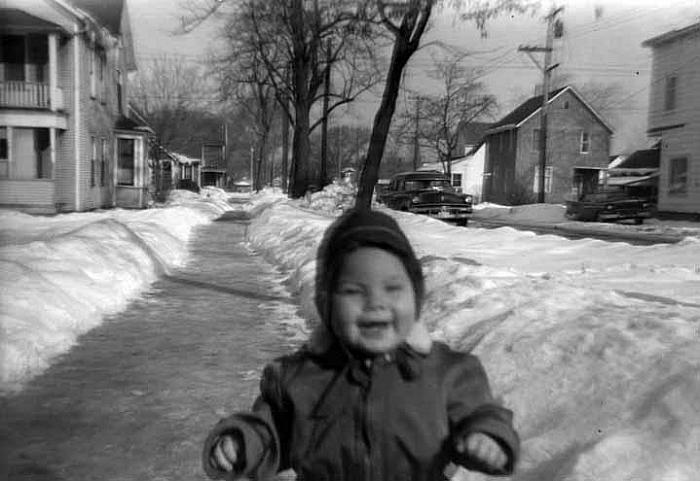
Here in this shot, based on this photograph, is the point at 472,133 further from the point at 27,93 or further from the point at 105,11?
the point at 27,93

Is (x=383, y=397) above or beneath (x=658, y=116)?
beneath

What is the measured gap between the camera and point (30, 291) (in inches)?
271

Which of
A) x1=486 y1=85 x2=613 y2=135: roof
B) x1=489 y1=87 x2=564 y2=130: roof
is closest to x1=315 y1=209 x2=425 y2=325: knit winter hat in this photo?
x1=486 y1=85 x2=613 y2=135: roof

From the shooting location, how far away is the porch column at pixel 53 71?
22594 mm

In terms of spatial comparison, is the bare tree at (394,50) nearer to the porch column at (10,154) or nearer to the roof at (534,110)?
the porch column at (10,154)

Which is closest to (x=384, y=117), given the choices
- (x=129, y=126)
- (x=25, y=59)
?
(x=25, y=59)

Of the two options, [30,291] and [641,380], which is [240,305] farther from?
[641,380]

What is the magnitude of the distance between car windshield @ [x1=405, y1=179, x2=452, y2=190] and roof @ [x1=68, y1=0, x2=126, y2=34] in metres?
15.1

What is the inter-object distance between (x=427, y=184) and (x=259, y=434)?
2448cm

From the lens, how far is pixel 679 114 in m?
28.2

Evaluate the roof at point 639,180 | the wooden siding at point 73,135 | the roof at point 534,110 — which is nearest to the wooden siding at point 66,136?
the wooden siding at point 73,135

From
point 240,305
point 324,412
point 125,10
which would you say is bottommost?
point 240,305

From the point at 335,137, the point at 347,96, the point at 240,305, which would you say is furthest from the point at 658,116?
the point at 335,137

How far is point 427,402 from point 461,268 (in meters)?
6.09
